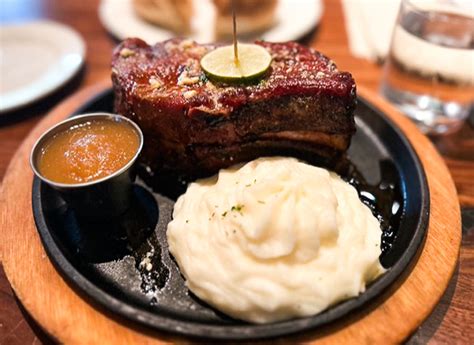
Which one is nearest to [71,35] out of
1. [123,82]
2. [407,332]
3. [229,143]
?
[123,82]

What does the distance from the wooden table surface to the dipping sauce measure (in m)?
0.64

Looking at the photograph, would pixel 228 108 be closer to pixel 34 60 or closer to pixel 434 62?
pixel 434 62

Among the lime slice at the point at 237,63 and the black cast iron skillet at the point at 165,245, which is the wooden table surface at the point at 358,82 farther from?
the lime slice at the point at 237,63

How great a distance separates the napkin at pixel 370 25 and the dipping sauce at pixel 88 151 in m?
2.65

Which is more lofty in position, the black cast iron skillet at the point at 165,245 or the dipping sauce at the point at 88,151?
the dipping sauce at the point at 88,151

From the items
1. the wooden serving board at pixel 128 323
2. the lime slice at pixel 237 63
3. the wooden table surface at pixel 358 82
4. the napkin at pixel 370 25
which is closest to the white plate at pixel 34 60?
the wooden table surface at pixel 358 82

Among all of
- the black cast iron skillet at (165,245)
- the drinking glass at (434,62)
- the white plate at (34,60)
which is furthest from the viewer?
the white plate at (34,60)

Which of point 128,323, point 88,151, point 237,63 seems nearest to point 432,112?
point 237,63

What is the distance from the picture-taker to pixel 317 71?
264cm

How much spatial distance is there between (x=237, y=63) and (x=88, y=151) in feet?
3.19

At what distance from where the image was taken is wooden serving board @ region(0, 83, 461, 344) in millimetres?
1979

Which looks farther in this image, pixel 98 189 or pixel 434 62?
pixel 434 62

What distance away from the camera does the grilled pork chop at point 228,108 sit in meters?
2.54

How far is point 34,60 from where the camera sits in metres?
4.29
